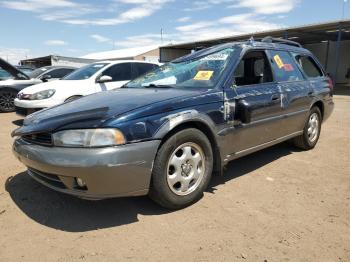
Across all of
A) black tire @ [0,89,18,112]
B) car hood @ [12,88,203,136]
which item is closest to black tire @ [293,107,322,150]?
car hood @ [12,88,203,136]

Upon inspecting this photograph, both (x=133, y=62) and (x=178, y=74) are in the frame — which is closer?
(x=178, y=74)

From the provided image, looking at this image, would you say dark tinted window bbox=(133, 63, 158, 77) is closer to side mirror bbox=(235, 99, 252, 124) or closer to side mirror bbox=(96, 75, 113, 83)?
side mirror bbox=(96, 75, 113, 83)

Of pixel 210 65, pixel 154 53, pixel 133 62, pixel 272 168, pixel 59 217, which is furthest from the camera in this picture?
pixel 154 53

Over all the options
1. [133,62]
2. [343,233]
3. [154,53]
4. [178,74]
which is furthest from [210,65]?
[154,53]

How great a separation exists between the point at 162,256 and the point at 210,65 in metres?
2.28

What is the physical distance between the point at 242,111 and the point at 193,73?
0.72 meters

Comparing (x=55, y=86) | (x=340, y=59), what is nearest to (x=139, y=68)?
(x=55, y=86)

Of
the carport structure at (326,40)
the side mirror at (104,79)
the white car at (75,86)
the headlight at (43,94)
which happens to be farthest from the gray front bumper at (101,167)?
the carport structure at (326,40)

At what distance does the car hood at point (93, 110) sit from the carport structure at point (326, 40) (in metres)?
19.0

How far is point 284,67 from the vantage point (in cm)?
485

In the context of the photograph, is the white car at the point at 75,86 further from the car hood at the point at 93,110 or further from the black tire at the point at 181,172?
the black tire at the point at 181,172

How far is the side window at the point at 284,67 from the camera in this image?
4668 mm

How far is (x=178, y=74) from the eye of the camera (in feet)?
13.7

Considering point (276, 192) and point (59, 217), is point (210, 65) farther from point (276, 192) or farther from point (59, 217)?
point (59, 217)
